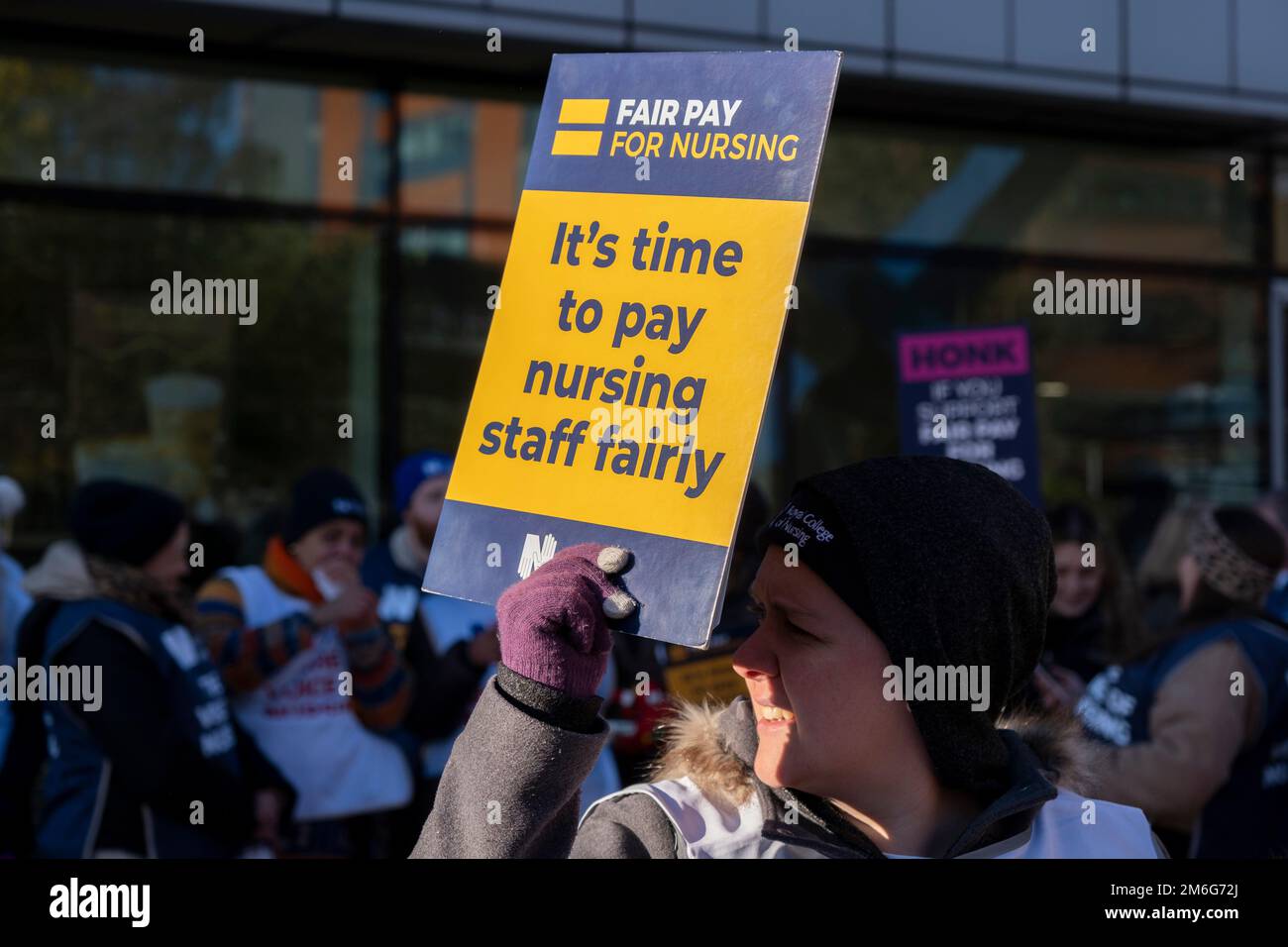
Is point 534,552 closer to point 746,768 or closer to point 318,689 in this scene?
point 746,768

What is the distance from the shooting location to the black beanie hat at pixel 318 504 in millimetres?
4965

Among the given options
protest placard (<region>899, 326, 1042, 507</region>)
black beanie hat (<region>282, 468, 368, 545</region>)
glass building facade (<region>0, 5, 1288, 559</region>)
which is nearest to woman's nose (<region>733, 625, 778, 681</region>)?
black beanie hat (<region>282, 468, 368, 545</region>)

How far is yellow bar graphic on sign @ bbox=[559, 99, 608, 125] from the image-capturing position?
2.11 meters

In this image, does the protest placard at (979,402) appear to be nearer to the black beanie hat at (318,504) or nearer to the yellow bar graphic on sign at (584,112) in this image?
the black beanie hat at (318,504)

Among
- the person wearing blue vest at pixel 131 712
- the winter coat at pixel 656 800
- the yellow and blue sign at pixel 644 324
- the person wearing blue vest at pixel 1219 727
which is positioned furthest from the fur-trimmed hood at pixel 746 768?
the person wearing blue vest at pixel 131 712

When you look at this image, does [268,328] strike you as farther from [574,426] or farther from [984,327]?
[574,426]

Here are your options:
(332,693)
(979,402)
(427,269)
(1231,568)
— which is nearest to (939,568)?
(1231,568)

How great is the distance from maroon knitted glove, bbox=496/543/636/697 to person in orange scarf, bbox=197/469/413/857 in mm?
2939

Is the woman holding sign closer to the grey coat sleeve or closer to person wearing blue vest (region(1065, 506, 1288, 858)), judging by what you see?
the grey coat sleeve

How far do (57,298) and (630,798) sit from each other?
6925 mm

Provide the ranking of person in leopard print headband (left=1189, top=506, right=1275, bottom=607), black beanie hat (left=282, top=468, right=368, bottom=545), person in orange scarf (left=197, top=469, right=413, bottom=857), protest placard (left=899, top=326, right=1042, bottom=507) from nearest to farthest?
person in leopard print headband (left=1189, top=506, right=1275, bottom=607) < person in orange scarf (left=197, top=469, right=413, bottom=857) < black beanie hat (left=282, top=468, right=368, bottom=545) < protest placard (left=899, top=326, right=1042, bottom=507)

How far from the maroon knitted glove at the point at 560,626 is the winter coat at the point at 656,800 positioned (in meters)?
0.03

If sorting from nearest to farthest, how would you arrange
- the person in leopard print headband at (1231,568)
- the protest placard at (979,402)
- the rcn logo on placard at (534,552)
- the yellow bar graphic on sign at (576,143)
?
the rcn logo on placard at (534,552) → the yellow bar graphic on sign at (576,143) → the person in leopard print headband at (1231,568) → the protest placard at (979,402)
